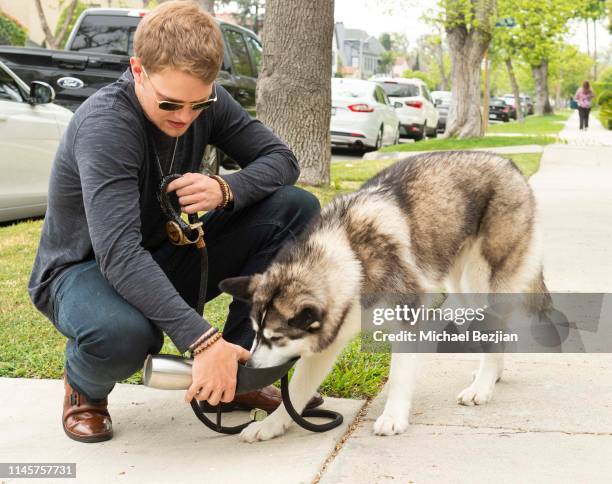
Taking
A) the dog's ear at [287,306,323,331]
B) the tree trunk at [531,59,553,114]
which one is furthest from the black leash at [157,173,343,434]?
the tree trunk at [531,59,553,114]

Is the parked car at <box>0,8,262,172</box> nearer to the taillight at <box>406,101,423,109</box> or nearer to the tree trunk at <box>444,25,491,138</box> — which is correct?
the tree trunk at <box>444,25,491,138</box>

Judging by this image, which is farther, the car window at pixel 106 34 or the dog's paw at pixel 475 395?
the car window at pixel 106 34

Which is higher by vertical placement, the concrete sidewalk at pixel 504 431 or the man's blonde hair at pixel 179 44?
the man's blonde hair at pixel 179 44

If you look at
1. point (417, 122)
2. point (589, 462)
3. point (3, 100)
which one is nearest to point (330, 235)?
point (589, 462)

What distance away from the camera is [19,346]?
4.24m

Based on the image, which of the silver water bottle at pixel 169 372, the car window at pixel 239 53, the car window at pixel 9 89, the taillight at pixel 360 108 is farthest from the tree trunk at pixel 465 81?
the silver water bottle at pixel 169 372

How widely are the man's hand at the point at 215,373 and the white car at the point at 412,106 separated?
66.2 ft

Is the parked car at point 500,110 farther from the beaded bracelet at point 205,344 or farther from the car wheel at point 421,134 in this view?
the beaded bracelet at point 205,344

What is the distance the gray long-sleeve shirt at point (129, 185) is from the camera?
2.75 meters

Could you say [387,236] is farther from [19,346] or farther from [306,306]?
[19,346]

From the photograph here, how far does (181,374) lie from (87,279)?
57 cm

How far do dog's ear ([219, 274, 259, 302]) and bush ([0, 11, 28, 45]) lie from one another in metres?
32.1

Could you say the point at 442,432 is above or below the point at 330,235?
below

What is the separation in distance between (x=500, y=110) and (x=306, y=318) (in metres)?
48.5
